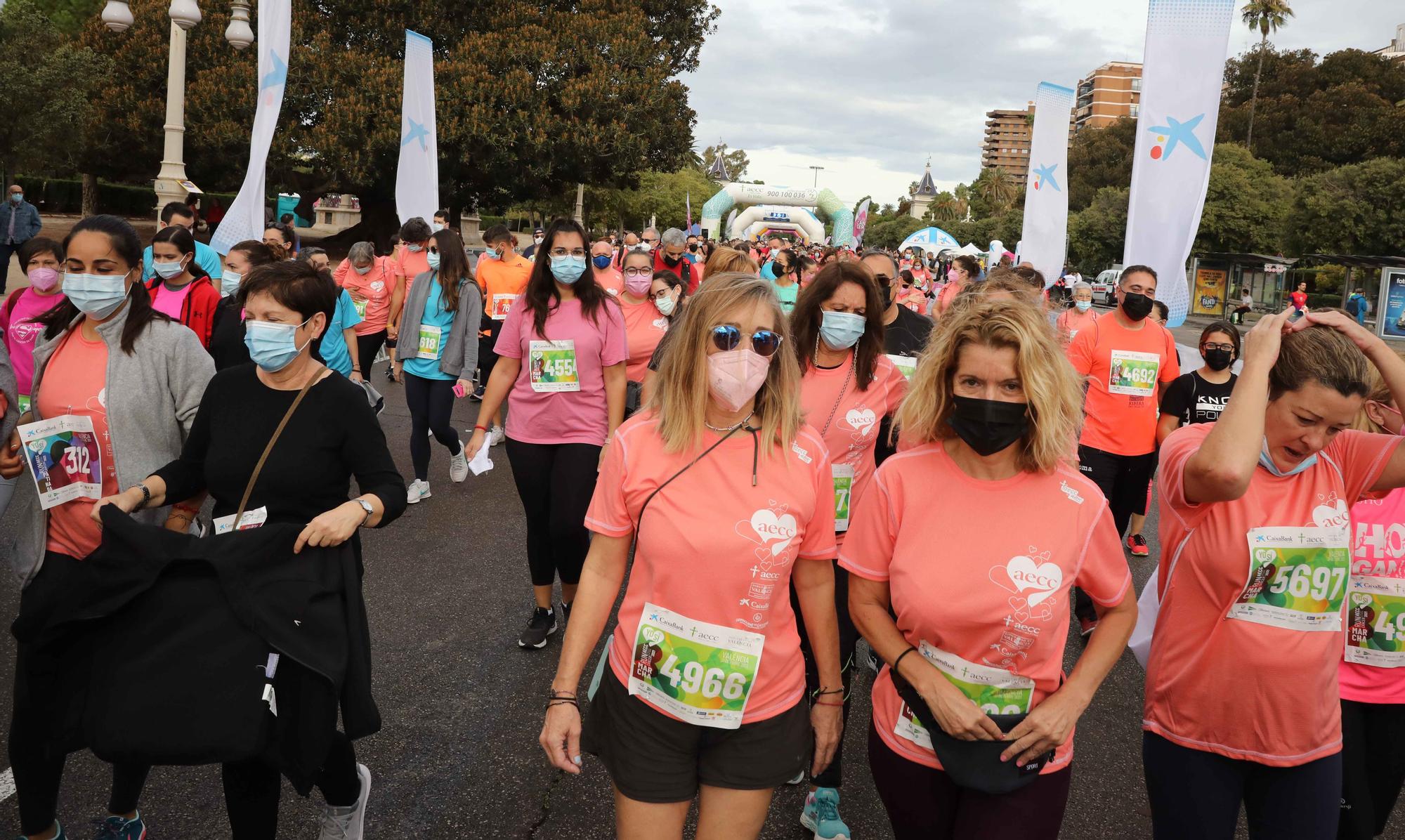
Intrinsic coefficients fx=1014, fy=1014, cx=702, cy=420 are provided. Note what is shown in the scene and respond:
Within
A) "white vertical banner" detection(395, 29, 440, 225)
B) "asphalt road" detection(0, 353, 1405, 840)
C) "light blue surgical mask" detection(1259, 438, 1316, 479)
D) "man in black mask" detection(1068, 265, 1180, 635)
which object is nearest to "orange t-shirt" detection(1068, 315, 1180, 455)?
"man in black mask" detection(1068, 265, 1180, 635)

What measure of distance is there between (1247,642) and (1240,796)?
396 mm

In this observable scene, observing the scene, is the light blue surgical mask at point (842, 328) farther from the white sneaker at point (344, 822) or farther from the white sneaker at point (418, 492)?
the white sneaker at point (418, 492)

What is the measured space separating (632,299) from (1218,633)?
5.36 metres

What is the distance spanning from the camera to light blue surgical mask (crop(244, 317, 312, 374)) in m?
2.90

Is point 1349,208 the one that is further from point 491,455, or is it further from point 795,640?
point 795,640

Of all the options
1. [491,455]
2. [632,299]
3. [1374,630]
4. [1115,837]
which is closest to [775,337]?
[1374,630]

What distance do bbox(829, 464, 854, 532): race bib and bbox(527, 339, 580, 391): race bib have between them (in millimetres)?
1600

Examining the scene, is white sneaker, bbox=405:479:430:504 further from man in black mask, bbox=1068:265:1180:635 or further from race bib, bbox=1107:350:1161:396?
race bib, bbox=1107:350:1161:396

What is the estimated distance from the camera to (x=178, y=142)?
16.2 meters

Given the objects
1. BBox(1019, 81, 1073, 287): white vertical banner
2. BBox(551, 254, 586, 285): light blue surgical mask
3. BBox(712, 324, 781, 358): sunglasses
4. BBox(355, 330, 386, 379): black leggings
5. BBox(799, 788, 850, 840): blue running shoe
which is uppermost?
BBox(1019, 81, 1073, 287): white vertical banner

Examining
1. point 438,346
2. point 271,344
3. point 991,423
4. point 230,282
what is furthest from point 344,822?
point 230,282

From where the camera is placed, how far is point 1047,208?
31.7ft

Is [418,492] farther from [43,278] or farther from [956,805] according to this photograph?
[956,805]

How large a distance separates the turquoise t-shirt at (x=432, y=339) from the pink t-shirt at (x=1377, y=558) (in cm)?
562
